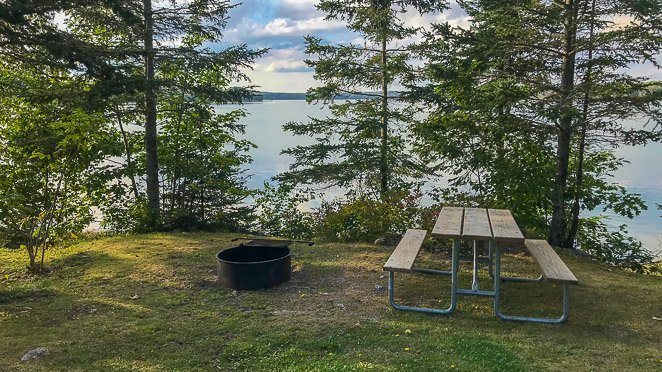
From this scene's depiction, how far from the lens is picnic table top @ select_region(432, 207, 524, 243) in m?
3.42

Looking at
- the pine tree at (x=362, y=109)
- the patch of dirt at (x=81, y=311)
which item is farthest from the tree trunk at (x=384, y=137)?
the patch of dirt at (x=81, y=311)

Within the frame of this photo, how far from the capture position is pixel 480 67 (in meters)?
5.92

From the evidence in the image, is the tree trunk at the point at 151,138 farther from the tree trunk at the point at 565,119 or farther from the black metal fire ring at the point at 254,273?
the tree trunk at the point at 565,119

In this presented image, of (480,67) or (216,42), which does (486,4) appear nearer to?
(480,67)

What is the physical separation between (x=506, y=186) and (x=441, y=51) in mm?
1934

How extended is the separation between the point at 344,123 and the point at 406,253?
5.34m

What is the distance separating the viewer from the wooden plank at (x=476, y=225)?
343cm

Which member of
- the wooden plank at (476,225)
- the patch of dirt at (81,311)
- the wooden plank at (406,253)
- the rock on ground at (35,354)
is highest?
the wooden plank at (476,225)

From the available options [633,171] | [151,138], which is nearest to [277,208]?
[151,138]

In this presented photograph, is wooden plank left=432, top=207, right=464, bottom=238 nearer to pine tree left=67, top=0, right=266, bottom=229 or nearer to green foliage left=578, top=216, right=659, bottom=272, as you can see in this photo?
green foliage left=578, top=216, right=659, bottom=272

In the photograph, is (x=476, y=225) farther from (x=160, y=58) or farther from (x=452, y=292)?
(x=160, y=58)

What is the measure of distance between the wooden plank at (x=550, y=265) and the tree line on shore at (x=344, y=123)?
1.62 m

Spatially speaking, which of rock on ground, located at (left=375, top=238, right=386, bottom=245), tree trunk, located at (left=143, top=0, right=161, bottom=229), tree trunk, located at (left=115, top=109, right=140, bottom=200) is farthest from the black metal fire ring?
tree trunk, located at (left=115, top=109, right=140, bottom=200)

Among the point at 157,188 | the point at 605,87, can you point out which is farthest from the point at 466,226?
the point at 157,188
